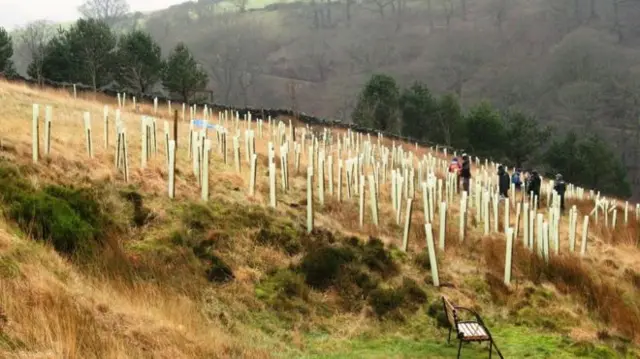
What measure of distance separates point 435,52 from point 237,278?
5542 inches

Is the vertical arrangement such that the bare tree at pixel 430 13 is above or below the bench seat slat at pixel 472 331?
above

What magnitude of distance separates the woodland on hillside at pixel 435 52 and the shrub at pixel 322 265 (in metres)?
87.3

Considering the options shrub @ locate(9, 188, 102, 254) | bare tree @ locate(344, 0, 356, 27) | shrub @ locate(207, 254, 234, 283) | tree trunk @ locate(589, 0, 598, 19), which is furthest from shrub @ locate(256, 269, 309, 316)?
bare tree @ locate(344, 0, 356, 27)

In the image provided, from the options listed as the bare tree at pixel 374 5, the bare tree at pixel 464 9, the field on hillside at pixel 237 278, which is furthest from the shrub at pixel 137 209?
the bare tree at pixel 374 5

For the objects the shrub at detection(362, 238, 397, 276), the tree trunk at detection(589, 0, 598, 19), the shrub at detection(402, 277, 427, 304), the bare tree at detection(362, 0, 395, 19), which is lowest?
the shrub at detection(402, 277, 427, 304)

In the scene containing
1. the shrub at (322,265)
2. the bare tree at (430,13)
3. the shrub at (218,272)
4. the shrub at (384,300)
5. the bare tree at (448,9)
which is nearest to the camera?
the shrub at (218,272)

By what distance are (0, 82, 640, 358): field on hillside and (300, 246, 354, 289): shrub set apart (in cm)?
3

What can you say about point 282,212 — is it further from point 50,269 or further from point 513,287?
point 50,269

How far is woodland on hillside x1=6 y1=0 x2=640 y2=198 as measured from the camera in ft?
368

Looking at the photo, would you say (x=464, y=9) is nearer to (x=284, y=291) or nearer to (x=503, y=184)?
(x=503, y=184)

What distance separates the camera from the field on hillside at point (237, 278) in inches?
225

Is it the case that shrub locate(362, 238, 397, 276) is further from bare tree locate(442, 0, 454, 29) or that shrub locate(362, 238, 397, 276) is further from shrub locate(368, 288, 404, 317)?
bare tree locate(442, 0, 454, 29)

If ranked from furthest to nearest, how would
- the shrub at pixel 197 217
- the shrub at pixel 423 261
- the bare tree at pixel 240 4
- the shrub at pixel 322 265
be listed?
the bare tree at pixel 240 4 < the shrub at pixel 423 261 < the shrub at pixel 197 217 < the shrub at pixel 322 265

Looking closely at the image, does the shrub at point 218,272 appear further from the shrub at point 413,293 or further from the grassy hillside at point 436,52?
the grassy hillside at point 436,52
